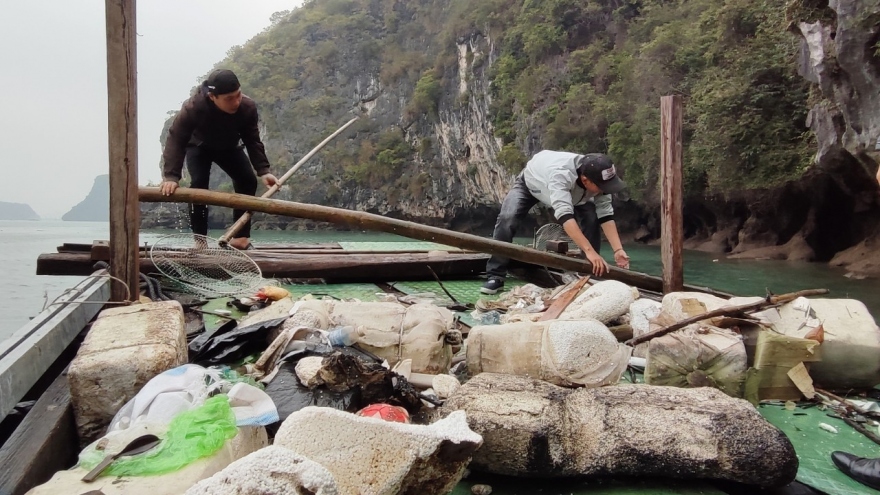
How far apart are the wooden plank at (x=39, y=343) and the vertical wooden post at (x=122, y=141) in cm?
24

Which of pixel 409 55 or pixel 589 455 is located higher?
pixel 409 55

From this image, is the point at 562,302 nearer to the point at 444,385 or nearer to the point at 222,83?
the point at 444,385

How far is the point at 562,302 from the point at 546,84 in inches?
945

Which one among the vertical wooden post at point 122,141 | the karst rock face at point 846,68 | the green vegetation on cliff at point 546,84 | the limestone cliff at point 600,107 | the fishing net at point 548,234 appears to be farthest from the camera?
the green vegetation on cliff at point 546,84

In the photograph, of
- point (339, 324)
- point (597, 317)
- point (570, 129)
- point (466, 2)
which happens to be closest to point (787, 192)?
point (570, 129)

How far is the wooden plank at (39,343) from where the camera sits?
188 cm

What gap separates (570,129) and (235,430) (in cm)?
2307

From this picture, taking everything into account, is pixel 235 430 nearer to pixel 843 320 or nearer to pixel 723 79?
pixel 843 320

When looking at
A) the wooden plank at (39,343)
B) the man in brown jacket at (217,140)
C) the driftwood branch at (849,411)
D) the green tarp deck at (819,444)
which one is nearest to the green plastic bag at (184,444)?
the wooden plank at (39,343)

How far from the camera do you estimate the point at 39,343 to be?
2182 mm

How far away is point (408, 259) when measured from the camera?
526cm

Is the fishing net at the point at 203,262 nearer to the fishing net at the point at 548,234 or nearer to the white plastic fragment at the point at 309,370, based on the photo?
the white plastic fragment at the point at 309,370

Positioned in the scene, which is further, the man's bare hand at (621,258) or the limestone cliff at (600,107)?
the limestone cliff at (600,107)

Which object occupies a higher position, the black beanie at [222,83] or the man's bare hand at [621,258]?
the black beanie at [222,83]
